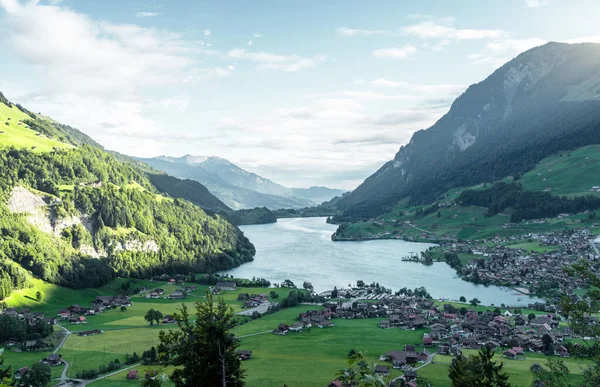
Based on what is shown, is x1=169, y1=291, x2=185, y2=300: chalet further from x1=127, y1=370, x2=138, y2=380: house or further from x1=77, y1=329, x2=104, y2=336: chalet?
x1=127, y1=370, x2=138, y2=380: house

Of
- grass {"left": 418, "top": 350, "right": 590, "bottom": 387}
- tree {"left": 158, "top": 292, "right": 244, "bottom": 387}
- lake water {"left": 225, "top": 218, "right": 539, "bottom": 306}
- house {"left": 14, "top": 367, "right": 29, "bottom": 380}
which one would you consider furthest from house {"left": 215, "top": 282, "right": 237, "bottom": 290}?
tree {"left": 158, "top": 292, "right": 244, "bottom": 387}

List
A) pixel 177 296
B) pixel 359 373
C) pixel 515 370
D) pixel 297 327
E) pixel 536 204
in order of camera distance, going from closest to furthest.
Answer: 1. pixel 359 373
2. pixel 515 370
3. pixel 297 327
4. pixel 177 296
5. pixel 536 204

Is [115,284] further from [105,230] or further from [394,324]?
[394,324]

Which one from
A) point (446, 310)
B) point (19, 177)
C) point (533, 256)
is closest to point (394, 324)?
point (446, 310)

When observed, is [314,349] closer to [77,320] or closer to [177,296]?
[77,320]

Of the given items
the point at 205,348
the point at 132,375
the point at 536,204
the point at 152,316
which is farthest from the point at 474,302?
the point at 536,204
